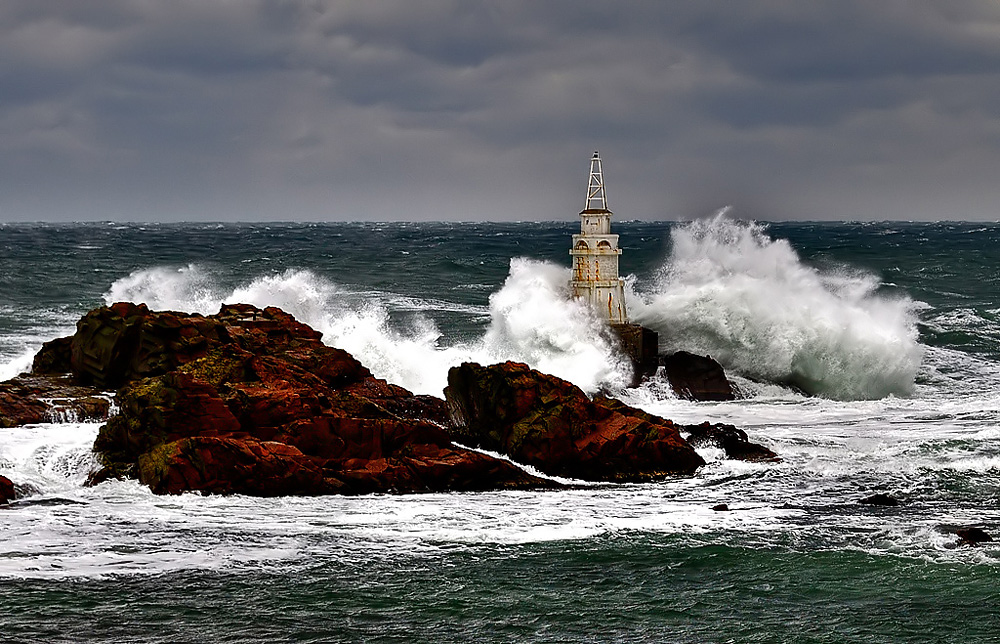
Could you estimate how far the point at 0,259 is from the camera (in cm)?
6981

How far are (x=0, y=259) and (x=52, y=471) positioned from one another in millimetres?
56060

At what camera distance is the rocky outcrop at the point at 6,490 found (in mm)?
17406

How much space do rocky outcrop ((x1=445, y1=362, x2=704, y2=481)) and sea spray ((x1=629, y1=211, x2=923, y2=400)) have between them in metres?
10.5

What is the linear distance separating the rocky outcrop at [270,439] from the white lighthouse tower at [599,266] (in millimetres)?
9906

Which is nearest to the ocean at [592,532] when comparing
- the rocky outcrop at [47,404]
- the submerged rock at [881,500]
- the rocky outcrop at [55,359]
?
the submerged rock at [881,500]

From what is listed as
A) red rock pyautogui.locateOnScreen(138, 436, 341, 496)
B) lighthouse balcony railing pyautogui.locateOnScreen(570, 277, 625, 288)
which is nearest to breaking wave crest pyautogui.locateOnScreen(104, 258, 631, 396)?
lighthouse balcony railing pyautogui.locateOnScreen(570, 277, 625, 288)

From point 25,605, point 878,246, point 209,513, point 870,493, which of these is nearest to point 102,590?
point 25,605

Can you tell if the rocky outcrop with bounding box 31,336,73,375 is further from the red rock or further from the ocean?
the red rock

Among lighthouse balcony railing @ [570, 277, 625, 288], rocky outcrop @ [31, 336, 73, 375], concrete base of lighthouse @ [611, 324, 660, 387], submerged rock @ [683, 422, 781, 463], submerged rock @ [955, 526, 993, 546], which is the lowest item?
submerged rock @ [955, 526, 993, 546]

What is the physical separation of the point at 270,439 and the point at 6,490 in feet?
12.8

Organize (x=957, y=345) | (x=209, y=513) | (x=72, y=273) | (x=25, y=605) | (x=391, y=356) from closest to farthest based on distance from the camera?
(x=25, y=605)
(x=209, y=513)
(x=391, y=356)
(x=957, y=345)
(x=72, y=273)

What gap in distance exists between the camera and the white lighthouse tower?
1235 inches

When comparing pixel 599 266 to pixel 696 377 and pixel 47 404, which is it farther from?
pixel 47 404

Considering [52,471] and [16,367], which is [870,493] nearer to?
[52,471]
